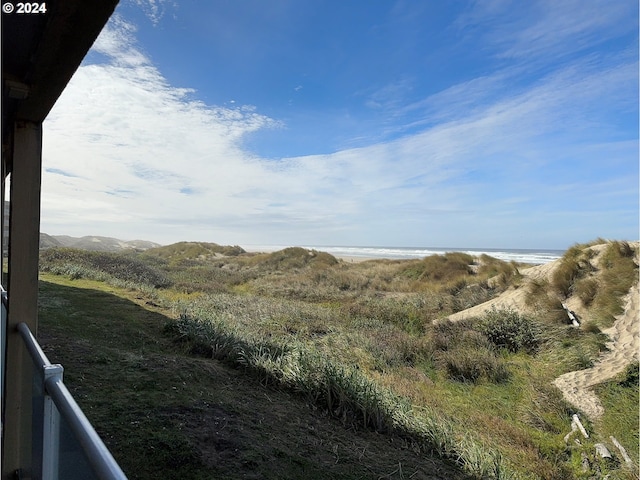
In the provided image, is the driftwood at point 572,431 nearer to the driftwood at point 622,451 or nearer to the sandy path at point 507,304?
the driftwood at point 622,451

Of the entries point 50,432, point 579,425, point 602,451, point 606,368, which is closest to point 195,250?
point 606,368

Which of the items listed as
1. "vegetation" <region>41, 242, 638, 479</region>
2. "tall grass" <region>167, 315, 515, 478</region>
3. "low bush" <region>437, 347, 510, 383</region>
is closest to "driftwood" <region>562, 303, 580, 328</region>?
"vegetation" <region>41, 242, 638, 479</region>

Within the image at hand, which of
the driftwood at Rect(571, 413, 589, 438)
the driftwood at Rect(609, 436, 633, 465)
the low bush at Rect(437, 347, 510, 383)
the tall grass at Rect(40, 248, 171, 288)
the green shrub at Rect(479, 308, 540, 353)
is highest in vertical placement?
the tall grass at Rect(40, 248, 171, 288)

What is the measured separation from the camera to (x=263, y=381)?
18.1 feet

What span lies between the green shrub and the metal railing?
905 cm

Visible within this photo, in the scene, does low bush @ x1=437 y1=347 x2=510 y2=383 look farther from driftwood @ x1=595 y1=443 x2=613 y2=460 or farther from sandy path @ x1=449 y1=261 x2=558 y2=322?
sandy path @ x1=449 y1=261 x2=558 y2=322

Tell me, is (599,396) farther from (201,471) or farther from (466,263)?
(466,263)

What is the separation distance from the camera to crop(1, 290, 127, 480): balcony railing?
0.94 m

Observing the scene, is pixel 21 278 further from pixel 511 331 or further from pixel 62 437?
pixel 511 331

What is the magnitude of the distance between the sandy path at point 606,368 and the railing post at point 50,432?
693cm

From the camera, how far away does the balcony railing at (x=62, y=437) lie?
0.94m

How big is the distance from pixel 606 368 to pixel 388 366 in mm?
3829

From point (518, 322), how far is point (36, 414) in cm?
962

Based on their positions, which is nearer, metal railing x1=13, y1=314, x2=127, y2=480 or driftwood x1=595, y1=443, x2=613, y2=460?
metal railing x1=13, y1=314, x2=127, y2=480
